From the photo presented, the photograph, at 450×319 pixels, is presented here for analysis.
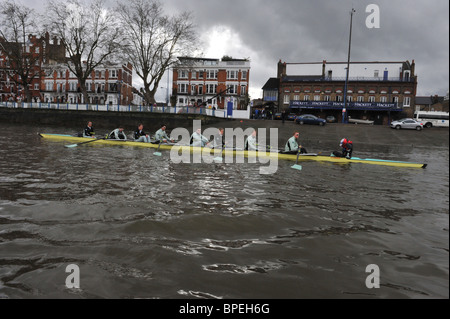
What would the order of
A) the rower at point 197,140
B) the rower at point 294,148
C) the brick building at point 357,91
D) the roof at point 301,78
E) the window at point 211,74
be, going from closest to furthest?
the rower at point 294,148 → the rower at point 197,140 → the brick building at point 357,91 → the roof at point 301,78 → the window at point 211,74

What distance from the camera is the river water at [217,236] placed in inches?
146

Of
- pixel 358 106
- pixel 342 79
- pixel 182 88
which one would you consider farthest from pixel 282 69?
pixel 182 88

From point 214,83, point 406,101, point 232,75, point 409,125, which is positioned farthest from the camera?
point 214,83

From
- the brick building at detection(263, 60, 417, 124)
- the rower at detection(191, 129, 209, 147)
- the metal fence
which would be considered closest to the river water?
the rower at detection(191, 129, 209, 147)

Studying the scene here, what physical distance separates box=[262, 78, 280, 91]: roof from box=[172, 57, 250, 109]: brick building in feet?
27.7

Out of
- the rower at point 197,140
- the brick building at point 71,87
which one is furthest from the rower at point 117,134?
the brick building at point 71,87

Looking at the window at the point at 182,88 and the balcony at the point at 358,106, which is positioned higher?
the window at the point at 182,88

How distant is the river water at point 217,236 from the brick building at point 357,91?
145ft

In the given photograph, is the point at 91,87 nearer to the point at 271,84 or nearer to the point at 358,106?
the point at 271,84

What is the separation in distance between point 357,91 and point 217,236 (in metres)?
54.3

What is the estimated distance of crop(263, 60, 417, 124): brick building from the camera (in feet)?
164

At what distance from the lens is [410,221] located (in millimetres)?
6258

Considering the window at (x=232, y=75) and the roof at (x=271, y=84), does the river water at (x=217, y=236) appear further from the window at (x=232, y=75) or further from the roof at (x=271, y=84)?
the roof at (x=271, y=84)

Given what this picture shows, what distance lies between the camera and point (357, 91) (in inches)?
2066
